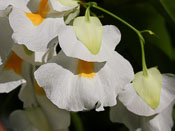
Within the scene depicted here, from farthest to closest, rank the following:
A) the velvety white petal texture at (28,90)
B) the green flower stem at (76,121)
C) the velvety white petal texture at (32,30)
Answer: the green flower stem at (76,121) < the velvety white petal texture at (28,90) < the velvety white petal texture at (32,30)

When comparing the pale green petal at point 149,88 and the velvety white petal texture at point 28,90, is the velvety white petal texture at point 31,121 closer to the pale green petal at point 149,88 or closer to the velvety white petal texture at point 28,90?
the velvety white petal texture at point 28,90

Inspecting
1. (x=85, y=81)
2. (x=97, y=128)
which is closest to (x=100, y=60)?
(x=85, y=81)

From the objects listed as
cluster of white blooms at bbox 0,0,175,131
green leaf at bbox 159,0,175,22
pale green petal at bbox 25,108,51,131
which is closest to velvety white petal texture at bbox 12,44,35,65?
cluster of white blooms at bbox 0,0,175,131

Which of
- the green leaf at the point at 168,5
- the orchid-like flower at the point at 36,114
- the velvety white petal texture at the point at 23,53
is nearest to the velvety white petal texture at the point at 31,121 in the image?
the orchid-like flower at the point at 36,114

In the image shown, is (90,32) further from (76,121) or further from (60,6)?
(76,121)

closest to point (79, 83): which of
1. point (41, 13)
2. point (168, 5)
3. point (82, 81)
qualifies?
point (82, 81)

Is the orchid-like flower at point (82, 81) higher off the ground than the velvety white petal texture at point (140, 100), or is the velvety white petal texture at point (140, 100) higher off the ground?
the orchid-like flower at point (82, 81)

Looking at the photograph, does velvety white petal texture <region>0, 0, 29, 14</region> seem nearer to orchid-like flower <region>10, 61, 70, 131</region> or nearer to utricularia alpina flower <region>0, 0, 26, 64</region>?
utricularia alpina flower <region>0, 0, 26, 64</region>
